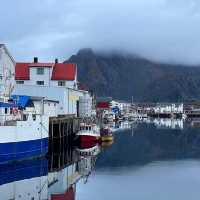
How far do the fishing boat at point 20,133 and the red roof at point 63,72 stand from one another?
95.4 ft

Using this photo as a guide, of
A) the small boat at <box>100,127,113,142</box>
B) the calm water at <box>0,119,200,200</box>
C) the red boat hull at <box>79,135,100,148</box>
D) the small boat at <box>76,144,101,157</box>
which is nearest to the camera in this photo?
the calm water at <box>0,119,200,200</box>

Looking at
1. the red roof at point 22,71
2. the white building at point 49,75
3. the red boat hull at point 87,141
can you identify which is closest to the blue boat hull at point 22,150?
the red boat hull at point 87,141

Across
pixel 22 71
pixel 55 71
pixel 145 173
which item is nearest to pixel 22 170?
pixel 145 173

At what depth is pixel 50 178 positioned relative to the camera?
140ft

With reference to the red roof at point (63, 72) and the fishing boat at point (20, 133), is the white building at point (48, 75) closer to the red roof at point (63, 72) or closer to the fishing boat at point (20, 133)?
the red roof at point (63, 72)

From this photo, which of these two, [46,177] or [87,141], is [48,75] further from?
[46,177]

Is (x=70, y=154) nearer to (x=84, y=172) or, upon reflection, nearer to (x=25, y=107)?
(x=25, y=107)

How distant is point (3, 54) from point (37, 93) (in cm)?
617

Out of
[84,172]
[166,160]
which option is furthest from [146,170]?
[166,160]

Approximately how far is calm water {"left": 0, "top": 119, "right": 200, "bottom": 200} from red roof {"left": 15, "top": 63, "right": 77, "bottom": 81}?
16.8 meters

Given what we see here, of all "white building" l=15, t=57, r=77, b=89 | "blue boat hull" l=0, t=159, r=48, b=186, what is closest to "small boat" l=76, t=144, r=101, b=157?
"blue boat hull" l=0, t=159, r=48, b=186

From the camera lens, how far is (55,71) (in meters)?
83.4

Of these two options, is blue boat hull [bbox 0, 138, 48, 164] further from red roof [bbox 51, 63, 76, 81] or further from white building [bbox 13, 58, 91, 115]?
red roof [bbox 51, 63, 76, 81]

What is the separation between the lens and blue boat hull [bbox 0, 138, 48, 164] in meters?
44.0
